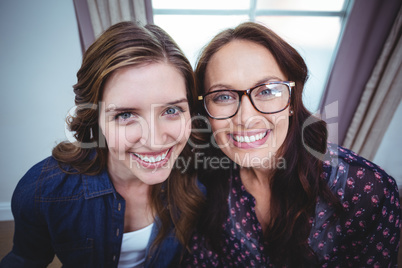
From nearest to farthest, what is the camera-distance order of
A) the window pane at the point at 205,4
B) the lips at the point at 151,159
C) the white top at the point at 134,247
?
the lips at the point at 151,159
the white top at the point at 134,247
the window pane at the point at 205,4

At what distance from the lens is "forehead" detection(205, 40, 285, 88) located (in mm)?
778

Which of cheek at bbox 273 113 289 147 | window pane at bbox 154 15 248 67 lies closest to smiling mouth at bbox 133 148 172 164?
cheek at bbox 273 113 289 147

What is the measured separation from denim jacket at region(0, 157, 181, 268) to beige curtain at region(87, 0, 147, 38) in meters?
1.01

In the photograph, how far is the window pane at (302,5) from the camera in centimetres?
169

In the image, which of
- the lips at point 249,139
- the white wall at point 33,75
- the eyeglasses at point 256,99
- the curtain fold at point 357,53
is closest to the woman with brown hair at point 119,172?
the eyeglasses at point 256,99

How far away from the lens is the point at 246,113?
0.81 meters

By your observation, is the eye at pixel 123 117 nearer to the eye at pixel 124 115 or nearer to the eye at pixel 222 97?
the eye at pixel 124 115

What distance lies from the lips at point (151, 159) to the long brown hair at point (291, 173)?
298 mm

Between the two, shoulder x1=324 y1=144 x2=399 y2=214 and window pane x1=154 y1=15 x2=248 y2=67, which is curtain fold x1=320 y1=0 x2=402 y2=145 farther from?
shoulder x1=324 y1=144 x2=399 y2=214

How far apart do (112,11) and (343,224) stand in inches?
70.0

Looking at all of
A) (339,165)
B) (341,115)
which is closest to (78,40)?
(339,165)

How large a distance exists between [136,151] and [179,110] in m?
0.22

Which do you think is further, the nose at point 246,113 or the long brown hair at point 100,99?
the nose at point 246,113

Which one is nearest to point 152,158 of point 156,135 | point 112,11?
point 156,135
